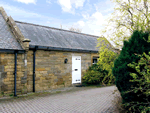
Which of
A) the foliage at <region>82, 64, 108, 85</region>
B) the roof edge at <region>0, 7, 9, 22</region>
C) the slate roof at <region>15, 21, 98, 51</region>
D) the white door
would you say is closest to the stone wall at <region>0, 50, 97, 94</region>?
the white door

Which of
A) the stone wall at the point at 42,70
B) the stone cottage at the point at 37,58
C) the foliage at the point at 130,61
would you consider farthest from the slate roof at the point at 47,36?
the foliage at the point at 130,61

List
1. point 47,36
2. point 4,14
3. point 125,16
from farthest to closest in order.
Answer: point 47,36
point 4,14
point 125,16

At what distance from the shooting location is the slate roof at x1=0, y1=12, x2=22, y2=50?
7.87m

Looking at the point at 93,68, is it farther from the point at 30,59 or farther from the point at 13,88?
the point at 13,88

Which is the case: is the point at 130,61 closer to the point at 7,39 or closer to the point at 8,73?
the point at 8,73

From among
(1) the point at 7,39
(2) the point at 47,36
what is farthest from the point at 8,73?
(2) the point at 47,36

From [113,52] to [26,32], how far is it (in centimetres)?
673

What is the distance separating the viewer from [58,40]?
11.5m

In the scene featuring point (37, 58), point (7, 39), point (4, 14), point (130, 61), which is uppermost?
point (4, 14)

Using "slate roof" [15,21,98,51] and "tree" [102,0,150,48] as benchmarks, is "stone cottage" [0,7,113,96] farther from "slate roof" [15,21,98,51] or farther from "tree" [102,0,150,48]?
"tree" [102,0,150,48]

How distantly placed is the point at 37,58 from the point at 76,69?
140 inches

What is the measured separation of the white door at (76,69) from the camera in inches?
447

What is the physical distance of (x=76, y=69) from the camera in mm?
11570

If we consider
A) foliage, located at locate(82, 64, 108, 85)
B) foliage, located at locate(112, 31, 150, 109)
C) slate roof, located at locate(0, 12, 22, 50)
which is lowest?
Result: foliage, located at locate(82, 64, 108, 85)
